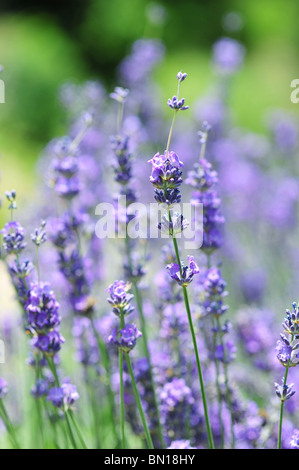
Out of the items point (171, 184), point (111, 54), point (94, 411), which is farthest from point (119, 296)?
point (111, 54)

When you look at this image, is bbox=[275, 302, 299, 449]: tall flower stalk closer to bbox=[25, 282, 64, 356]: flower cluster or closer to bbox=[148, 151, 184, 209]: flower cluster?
bbox=[148, 151, 184, 209]: flower cluster

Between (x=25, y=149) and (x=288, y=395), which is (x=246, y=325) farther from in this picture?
(x=25, y=149)

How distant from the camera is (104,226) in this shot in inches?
48.4

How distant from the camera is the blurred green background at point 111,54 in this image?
5586 mm

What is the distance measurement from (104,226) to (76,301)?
0.16 metres

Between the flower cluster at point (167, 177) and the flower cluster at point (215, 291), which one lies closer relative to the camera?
the flower cluster at point (167, 177)

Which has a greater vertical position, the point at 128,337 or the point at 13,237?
the point at 13,237

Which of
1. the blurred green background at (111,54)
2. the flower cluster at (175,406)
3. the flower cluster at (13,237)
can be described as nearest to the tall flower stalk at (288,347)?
the flower cluster at (175,406)

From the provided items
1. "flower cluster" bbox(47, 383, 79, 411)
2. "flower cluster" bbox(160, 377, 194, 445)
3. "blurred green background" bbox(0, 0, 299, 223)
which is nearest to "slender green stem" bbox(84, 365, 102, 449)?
"flower cluster" bbox(160, 377, 194, 445)

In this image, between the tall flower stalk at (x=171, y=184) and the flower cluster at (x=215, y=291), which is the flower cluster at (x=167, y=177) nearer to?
the tall flower stalk at (x=171, y=184)

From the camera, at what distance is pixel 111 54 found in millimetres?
6320

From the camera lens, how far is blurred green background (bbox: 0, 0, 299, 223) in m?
5.59

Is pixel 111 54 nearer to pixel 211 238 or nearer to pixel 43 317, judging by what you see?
pixel 211 238
